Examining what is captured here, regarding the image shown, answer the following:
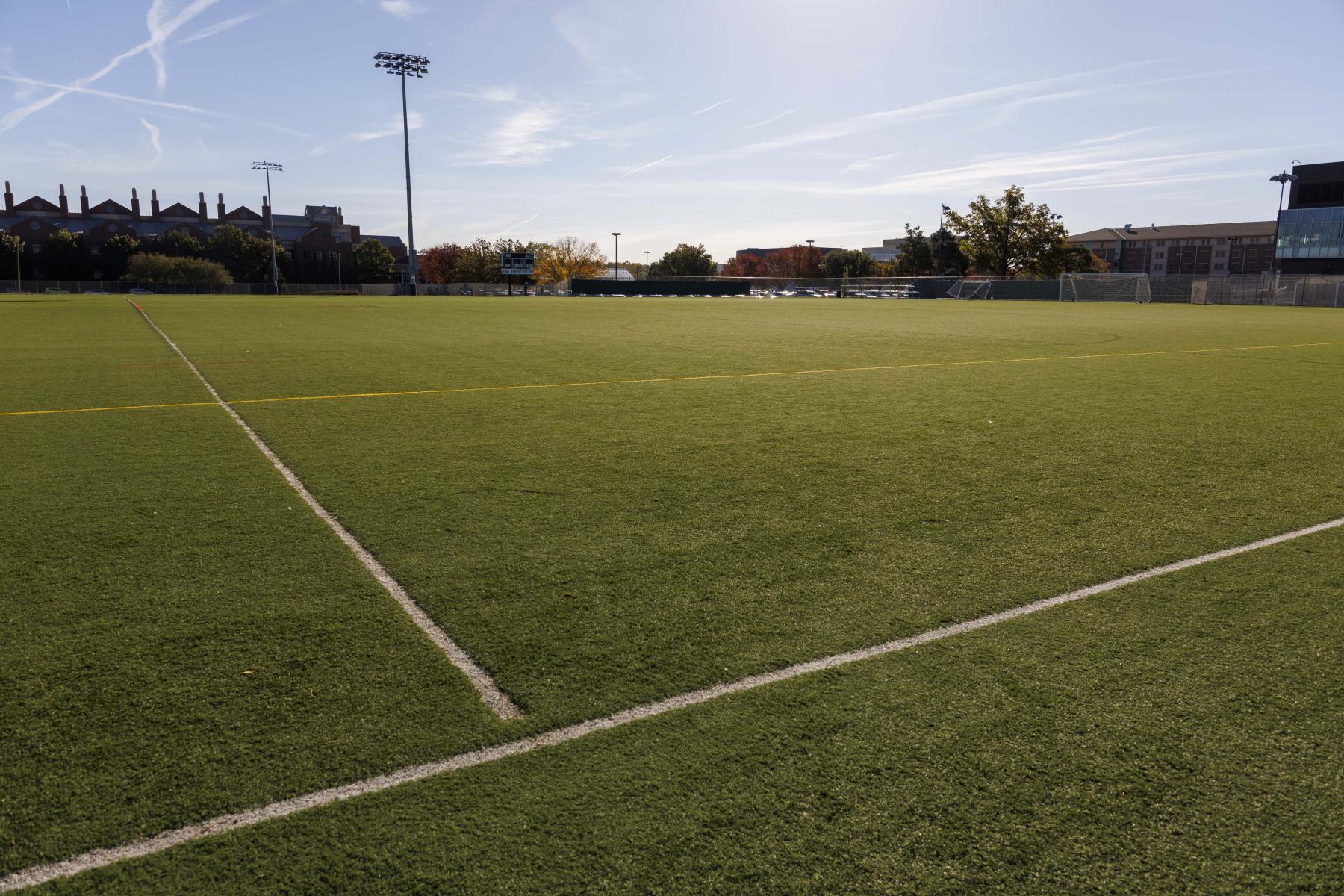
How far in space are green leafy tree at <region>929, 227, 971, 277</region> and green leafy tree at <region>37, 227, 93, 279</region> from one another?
94.4m

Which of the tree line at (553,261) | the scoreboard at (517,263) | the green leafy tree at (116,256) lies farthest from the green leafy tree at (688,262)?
the green leafy tree at (116,256)

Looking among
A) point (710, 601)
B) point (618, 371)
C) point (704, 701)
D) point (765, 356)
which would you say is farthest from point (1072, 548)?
point (765, 356)

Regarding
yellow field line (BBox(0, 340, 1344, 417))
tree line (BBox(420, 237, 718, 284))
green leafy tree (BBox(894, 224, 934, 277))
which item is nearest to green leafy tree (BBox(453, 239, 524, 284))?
tree line (BBox(420, 237, 718, 284))

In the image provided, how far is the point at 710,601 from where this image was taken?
3760mm

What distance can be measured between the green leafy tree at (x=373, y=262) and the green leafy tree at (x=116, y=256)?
2478 cm

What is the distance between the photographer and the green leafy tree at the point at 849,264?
11744 cm

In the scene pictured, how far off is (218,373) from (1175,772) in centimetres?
1213

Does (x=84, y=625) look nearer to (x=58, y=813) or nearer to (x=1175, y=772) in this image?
(x=58, y=813)

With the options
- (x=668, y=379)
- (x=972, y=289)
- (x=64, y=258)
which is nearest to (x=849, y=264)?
(x=972, y=289)

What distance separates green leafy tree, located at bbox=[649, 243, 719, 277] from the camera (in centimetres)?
13500

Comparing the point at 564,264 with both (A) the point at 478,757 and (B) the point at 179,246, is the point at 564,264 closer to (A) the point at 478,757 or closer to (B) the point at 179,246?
(B) the point at 179,246

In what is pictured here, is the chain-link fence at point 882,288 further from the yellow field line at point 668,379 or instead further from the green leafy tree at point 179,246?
the yellow field line at point 668,379

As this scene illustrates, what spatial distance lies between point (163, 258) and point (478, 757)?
316ft

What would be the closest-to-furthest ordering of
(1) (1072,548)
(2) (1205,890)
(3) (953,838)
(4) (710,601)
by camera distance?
(2) (1205,890) < (3) (953,838) < (4) (710,601) < (1) (1072,548)
